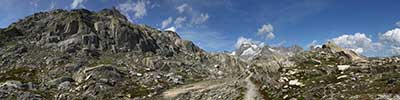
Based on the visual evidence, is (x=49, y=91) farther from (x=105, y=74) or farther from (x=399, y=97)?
(x=399, y=97)

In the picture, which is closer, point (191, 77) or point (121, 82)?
point (121, 82)

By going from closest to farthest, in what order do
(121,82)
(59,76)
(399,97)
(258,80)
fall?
(399,97) < (258,80) < (121,82) < (59,76)

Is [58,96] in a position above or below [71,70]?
below

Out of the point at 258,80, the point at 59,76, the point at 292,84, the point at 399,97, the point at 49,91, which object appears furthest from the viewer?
the point at 59,76

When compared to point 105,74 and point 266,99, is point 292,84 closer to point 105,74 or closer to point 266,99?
point 266,99

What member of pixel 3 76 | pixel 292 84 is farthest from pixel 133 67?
pixel 292 84

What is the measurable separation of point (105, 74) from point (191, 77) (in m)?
50.1

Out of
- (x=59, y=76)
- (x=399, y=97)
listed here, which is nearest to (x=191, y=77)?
(x=59, y=76)

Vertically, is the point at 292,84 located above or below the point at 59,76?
below

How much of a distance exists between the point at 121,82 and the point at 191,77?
48.2 metres

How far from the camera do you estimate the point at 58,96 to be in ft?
427

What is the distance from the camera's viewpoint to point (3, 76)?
162m

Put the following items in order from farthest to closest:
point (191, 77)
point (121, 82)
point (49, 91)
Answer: point (191, 77) → point (121, 82) → point (49, 91)

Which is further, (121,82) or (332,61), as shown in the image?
(121,82)
